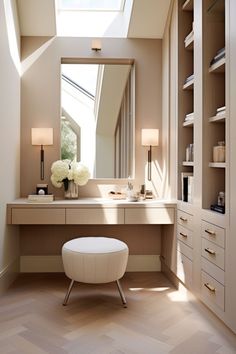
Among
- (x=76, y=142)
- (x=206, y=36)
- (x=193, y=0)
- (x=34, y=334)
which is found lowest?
(x=34, y=334)

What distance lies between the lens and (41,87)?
396cm

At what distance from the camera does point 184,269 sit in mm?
3178

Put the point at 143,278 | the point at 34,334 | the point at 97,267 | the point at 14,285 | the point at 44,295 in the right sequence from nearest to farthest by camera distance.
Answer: the point at 34,334 < the point at 97,267 < the point at 44,295 < the point at 14,285 < the point at 143,278

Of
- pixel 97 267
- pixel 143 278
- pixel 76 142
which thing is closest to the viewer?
pixel 97 267

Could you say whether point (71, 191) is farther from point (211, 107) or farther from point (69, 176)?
point (211, 107)

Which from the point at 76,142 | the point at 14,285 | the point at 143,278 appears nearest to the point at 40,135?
the point at 76,142

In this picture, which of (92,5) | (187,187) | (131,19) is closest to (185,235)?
(187,187)

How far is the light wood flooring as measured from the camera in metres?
2.28

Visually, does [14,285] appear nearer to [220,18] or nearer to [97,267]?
[97,267]

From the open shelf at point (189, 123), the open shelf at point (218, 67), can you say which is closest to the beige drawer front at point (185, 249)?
the open shelf at point (189, 123)

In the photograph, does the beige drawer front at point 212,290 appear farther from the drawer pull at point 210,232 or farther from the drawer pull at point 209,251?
the drawer pull at point 210,232

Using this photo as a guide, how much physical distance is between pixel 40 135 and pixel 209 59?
5.73 feet

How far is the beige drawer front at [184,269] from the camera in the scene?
304cm

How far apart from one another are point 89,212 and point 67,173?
0.47 m
